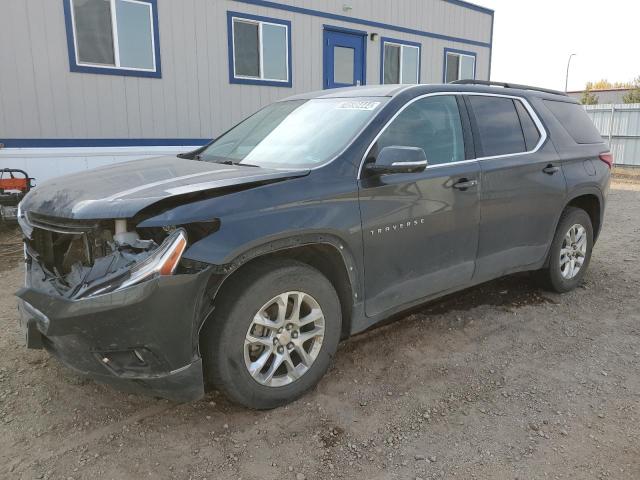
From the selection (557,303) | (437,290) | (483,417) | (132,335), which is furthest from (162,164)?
(557,303)

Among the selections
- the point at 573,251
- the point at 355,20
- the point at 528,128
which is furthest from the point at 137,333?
the point at 355,20

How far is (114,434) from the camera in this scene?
2.65 meters

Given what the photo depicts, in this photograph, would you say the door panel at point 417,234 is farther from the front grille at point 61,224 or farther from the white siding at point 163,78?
the white siding at point 163,78

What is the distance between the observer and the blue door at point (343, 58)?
10461 millimetres

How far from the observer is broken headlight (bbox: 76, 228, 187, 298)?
2283 millimetres

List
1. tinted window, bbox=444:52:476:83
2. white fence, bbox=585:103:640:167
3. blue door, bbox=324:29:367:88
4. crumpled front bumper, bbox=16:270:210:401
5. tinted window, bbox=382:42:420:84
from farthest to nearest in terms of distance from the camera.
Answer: white fence, bbox=585:103:640:167 < tinted window, bbox=444:52:476:83 < tinted window, bbox=382:42:420:84 < blue door, bbox=324:29:367:88 < crumpled front bumper, bbox=16:270:210:401

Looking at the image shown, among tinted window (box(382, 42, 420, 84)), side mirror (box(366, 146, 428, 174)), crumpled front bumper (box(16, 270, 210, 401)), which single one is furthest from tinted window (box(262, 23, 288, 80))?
crumpled front bumper (box(16, 270, 210, 401))

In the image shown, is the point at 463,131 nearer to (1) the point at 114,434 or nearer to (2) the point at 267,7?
(1) the point at 114,434

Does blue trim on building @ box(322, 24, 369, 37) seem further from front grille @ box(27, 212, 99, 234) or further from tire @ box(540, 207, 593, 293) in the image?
front grille @ box(27, 212, 99, 234)

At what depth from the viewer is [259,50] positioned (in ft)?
31.0

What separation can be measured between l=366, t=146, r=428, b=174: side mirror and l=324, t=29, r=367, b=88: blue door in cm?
808

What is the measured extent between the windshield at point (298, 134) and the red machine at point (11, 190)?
11.6 ft

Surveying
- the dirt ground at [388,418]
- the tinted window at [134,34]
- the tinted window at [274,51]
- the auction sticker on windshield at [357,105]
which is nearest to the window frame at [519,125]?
the auction sticker on windshield at [357,105]

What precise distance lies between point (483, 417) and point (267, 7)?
8.57 metres
